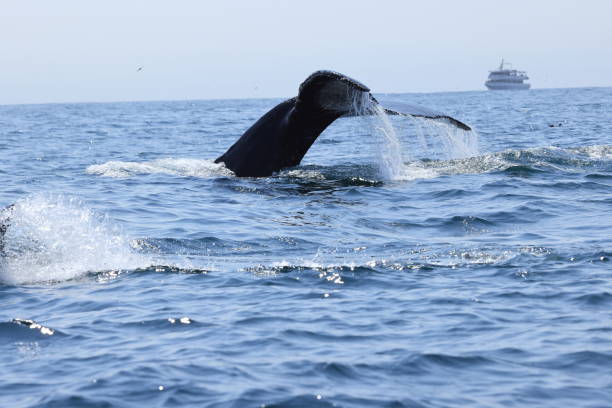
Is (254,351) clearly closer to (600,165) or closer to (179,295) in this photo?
(179,295)

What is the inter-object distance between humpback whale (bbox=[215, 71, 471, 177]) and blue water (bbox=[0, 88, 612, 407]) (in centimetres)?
33

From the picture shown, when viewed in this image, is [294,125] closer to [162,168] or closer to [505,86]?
[162,168]

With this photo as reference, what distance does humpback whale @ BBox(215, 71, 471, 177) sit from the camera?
11.8 m

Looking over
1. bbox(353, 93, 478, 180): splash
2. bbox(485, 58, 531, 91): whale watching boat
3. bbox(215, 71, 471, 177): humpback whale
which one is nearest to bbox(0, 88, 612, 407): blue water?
bbox(353, 93, 478, 180): splash

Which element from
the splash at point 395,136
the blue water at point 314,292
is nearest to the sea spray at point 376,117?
the splash at point 395,136

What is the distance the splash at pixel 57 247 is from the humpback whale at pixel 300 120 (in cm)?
299

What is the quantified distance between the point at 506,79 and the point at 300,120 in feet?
504

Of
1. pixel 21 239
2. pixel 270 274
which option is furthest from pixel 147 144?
pixel 270 274

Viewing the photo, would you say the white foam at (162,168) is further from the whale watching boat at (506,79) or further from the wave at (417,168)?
the whale watching boat at (506,79)

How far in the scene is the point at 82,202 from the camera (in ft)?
44.3

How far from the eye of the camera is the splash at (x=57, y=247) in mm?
8938

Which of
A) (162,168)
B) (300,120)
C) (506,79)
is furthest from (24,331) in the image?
(506,79)

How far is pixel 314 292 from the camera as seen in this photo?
26.6ft

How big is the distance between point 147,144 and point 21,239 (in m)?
18.9
